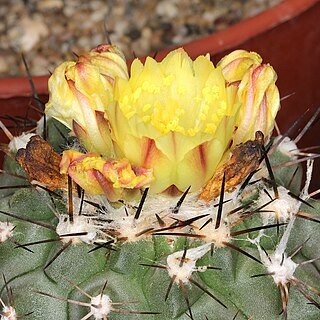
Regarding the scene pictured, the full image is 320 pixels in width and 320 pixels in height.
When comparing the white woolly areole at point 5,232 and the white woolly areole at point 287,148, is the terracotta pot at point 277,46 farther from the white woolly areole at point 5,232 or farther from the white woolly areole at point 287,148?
the white woolly areole at point 5,232

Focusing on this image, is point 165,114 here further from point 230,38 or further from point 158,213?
point 230,38

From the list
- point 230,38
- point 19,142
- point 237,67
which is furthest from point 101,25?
point 237,67

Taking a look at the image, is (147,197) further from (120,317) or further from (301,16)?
(301,16)

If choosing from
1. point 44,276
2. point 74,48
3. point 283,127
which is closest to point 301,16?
point 283,127

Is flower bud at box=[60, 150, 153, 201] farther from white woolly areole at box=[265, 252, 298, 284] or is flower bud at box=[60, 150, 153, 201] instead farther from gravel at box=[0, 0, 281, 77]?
gravel at box=[0, 0, 281, 77]

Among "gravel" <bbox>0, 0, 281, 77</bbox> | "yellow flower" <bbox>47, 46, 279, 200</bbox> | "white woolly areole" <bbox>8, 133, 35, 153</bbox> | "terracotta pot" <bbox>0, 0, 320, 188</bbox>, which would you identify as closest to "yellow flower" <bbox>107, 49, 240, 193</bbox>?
"yellow flower" <bbox>47, 46, 279, 200</bbox>

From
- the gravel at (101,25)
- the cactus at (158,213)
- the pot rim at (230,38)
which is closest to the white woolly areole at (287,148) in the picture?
the cactus at (158,213)

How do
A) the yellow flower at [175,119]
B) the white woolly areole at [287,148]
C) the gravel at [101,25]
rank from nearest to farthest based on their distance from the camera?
the yellow flower at [175,119] < the white woolly areole at [287,148] < the gravel at [101,25]
